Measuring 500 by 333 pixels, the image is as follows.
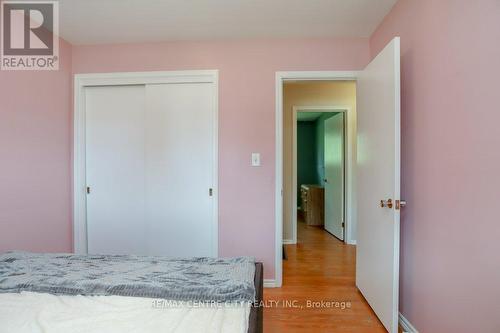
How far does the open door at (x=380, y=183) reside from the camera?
5.09 ft

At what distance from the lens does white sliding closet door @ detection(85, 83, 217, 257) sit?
2352mm

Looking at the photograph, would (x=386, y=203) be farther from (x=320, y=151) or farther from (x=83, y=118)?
(x=320, y=151)

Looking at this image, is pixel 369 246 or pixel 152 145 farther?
pixel 152 145

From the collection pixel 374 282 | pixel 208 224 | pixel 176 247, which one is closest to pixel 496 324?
pixel 374 282

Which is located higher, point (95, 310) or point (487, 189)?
point (487, 189)

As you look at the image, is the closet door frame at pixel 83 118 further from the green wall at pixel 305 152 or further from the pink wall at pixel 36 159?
the green wall at pixel 305 152

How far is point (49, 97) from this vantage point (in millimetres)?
2146

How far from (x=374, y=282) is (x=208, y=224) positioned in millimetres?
1501

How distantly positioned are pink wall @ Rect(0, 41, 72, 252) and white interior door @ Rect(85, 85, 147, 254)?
0.70ft

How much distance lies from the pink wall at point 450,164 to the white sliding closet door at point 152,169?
162 cm

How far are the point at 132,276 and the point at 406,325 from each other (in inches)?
71.4

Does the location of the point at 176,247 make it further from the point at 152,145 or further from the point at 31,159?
the point at 31,159

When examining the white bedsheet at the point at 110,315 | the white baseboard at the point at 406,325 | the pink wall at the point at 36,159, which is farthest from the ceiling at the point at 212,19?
the white baseboard at the point at 406,325

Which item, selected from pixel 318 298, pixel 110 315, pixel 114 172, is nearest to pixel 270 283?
pixel 318 298
